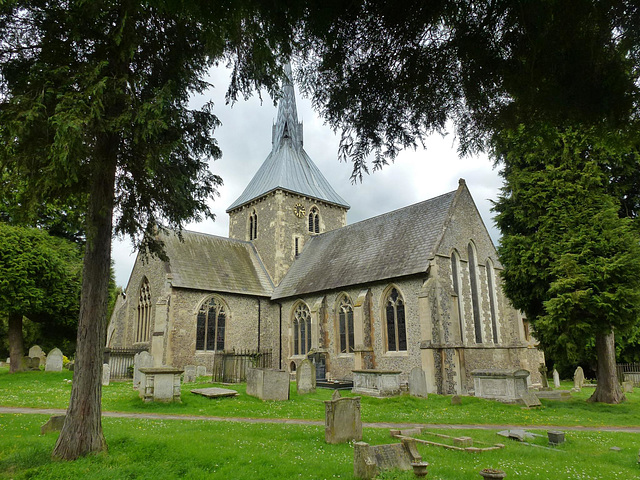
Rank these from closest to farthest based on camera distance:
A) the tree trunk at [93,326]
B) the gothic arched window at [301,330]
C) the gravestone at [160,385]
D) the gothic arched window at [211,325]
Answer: the tree trunk at [93,326]
the gravestone at [160,385]
the gothic arched window at [211,325]
the gothic arched window at [301,330]

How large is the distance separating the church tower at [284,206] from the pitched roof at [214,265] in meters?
1.15

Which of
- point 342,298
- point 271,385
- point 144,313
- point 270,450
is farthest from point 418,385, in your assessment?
point 144,313

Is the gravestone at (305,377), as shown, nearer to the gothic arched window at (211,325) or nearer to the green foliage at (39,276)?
the gothic arched window at (211,325)

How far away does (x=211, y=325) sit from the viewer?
22.8 meters

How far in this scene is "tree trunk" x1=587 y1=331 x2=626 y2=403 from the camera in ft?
46.0

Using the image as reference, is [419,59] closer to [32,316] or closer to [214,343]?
[214,343]

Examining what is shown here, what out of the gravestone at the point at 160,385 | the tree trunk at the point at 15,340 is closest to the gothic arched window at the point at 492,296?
the gravestone at the point at 160,385

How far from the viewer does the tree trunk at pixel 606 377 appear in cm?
1401

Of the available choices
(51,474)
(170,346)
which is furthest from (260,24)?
(170,346)

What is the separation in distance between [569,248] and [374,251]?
907cm

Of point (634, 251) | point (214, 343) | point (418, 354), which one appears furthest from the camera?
point (214, 343)

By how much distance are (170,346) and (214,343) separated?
2.35 meters

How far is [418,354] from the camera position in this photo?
1758 centimetres

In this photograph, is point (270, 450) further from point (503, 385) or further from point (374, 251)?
point (374, 251)
